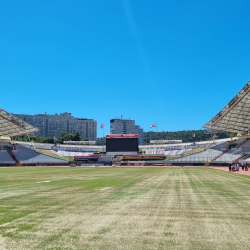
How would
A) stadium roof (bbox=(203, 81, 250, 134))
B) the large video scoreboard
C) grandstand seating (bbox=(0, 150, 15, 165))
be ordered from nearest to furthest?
stadium roof (bbox=(203, 81, 250, 134)) < grandstand seating (bbox=(0, 150, 15, 165)) < the large video scoreboard

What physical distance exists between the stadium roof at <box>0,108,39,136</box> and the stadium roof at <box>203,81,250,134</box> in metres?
55.7

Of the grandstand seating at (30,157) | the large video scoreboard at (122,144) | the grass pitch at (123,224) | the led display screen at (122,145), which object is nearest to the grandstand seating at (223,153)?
the large video scoreboard at (122,144)

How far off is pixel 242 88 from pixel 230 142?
5029cm

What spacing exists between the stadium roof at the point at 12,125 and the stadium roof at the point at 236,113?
183 feet

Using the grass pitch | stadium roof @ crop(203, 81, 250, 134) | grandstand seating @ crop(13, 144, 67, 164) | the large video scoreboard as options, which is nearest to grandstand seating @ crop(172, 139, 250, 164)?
stadium roof @ crop(203, 81, 250, 134)

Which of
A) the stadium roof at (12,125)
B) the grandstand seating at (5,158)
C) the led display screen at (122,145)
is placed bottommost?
the grandstand seating at (5,158)

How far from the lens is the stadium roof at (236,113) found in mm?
54356

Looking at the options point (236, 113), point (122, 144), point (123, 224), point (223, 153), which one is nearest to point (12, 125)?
point (122, 144)

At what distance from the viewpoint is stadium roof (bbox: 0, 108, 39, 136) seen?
7276 centimetres

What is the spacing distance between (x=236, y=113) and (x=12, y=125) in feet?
210

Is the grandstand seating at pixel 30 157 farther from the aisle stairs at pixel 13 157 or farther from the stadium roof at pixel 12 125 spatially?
the stadium roof at pixel 12 125

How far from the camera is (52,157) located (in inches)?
3898

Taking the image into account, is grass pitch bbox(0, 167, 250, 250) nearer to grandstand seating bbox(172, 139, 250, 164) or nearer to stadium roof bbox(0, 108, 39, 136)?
stadium roof bbox(0, 108, 39, 136)

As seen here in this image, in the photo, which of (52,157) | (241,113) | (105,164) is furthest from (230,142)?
(52,157)
